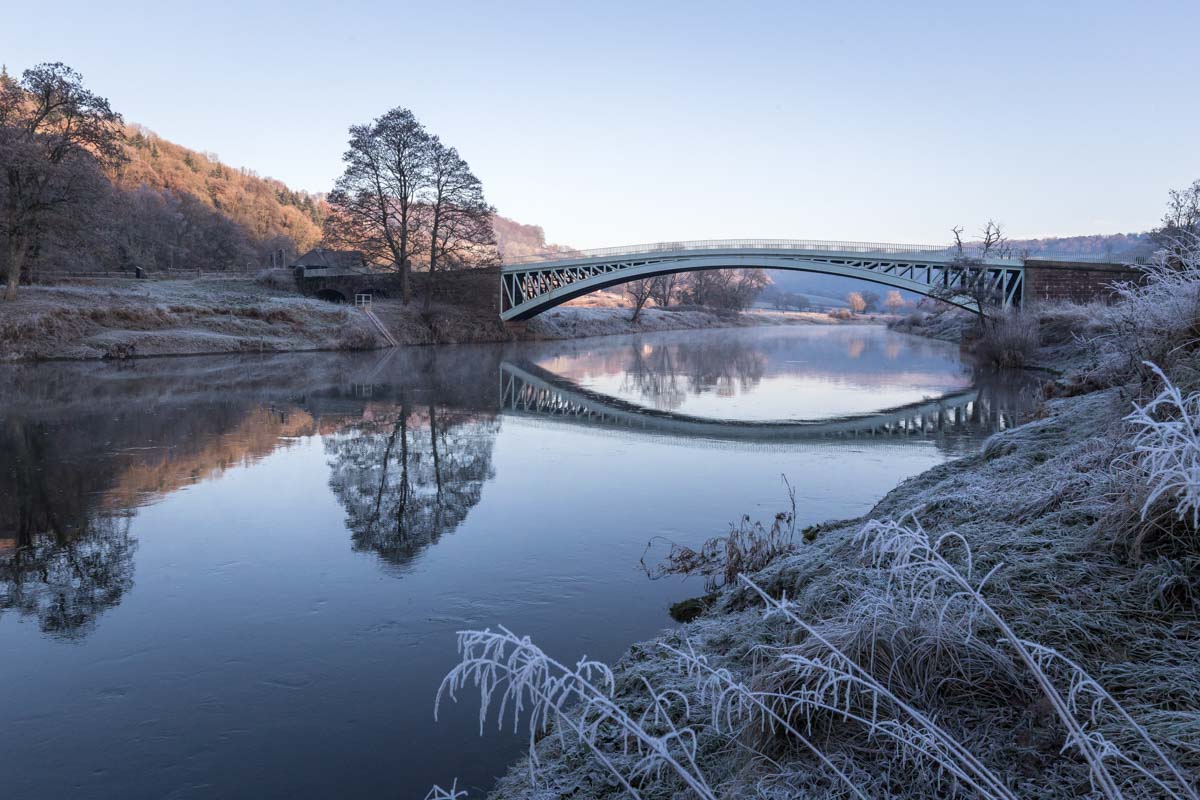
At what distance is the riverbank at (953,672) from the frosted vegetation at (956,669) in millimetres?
11

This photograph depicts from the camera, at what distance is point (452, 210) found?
44.2 metres

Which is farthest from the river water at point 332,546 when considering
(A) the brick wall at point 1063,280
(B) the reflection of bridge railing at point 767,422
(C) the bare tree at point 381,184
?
(C) the bare tree at point 381,184

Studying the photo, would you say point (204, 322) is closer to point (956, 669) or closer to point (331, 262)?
point (331, 262)

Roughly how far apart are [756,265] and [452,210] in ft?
57.7

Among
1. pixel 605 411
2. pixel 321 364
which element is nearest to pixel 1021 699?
pixel 605 411

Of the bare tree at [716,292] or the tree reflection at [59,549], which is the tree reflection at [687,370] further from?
the bare tree at [716,292]

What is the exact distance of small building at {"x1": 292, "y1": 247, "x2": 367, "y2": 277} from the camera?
Answer: 50.0 metres

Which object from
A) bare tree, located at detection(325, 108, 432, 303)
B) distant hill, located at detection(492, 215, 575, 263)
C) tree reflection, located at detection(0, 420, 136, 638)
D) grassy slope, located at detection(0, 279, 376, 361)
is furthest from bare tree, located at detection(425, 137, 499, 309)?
distant hill, located at detection(492, 215, 575, 263)

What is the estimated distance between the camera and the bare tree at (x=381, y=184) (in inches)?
1671

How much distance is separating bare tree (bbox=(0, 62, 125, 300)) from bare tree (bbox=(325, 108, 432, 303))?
1216 cm

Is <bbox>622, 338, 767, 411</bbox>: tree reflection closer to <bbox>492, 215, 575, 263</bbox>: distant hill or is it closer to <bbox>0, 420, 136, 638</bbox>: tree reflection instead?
<bbox>0, 420, 136, 638</bbox>: tree reflection

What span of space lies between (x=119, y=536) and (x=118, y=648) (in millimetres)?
2965

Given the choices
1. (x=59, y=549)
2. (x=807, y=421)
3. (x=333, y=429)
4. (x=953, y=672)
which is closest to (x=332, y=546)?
(x=59, y=549)

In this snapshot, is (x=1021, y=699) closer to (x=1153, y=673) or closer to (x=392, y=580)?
(x=1153, y=673)
